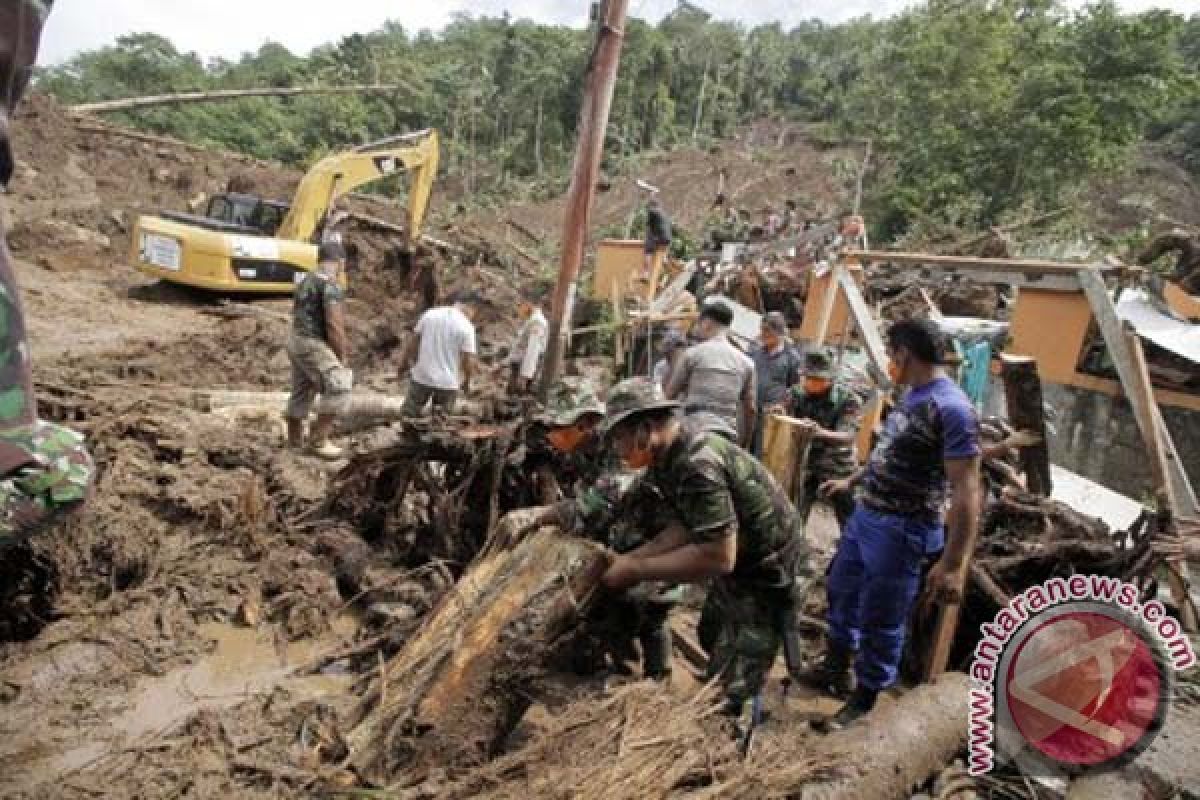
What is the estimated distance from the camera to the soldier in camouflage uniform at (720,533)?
8.18 ft

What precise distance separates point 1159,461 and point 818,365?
2120mm

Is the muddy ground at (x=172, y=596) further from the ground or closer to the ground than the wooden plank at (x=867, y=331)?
closer to the ground

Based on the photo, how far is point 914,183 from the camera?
20.8 metres

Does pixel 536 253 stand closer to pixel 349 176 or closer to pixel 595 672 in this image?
pixel 349 176

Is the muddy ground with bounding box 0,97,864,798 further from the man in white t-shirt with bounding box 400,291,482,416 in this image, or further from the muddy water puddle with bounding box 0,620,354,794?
the man in white t-shirt with bounding box 400,291,482,416

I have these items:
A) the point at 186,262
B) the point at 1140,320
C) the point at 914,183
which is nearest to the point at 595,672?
the point at 1140,320

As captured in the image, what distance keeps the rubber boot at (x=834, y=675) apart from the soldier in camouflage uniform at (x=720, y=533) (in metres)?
0.89

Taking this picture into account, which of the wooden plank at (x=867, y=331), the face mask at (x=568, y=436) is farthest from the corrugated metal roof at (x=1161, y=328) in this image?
the face mask at (x=568, y=436)

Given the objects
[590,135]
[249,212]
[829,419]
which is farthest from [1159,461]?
[249,212]

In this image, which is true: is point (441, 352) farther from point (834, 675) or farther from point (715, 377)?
point (834, 675)

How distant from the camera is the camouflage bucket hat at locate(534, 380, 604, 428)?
3.74 metres

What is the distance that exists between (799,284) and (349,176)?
7.73 metres

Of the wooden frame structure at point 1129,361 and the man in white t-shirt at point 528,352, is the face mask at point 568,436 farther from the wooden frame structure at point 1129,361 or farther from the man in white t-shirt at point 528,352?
the man in white t-shirt at point 528,352

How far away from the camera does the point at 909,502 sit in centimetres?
317
